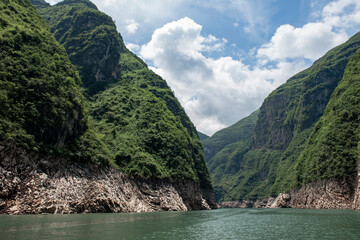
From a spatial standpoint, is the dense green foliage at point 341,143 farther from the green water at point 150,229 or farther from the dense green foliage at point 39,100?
the dense green foliage at point 39,100

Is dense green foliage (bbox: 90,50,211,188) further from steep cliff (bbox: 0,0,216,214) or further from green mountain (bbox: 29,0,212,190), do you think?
steep cliff (bbox: 0,0,216,214)

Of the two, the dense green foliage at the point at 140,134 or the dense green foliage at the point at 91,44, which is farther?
the dense green foliage at the point at 91,44

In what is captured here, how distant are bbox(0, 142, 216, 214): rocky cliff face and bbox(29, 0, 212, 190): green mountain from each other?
658 cm

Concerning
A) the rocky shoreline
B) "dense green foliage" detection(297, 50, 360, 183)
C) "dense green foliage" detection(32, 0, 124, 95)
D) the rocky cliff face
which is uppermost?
"dense green foliage" detection(32, 0, 124, 95)

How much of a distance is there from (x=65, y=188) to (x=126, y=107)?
55.0 meters

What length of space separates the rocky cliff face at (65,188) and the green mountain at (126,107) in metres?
6.58

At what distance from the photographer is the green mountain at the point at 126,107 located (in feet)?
271

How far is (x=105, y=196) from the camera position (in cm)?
5497

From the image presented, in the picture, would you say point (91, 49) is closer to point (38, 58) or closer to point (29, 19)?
point (29, 19)

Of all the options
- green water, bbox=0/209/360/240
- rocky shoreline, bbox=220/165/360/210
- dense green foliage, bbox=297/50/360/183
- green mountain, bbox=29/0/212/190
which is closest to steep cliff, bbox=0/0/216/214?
green mountain, bbox=29/0/212/190

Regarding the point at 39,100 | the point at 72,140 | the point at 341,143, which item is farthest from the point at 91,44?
the point at 341,143

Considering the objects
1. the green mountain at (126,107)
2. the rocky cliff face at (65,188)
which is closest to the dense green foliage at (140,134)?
the green mountain at (126,107)

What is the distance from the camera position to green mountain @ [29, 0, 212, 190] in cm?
8262

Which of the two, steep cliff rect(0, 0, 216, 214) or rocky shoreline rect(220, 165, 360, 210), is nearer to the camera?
steep cliff rect(0, 0, 216, 214)
